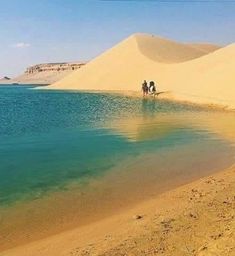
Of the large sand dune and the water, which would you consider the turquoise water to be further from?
the large sand dune

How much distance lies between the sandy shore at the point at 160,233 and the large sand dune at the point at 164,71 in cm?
3146

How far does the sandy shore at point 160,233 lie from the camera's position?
21.0ft

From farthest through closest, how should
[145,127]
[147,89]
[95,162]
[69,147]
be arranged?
[147,89] → [145,127] → [69,147] → [95,162]

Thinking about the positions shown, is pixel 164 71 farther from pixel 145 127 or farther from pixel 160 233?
pixel 160 233

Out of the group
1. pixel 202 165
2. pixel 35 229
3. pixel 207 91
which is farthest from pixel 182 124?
pixel 207 91

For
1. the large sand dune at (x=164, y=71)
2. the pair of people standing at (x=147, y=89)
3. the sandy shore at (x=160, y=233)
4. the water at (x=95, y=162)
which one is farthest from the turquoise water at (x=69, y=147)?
the pair of people standing at (x=147, y=89)

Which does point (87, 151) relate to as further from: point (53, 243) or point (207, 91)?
point (207, 91)

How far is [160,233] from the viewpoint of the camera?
279 inches

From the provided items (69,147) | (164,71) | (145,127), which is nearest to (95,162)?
(69,147)

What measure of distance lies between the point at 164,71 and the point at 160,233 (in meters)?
75.3

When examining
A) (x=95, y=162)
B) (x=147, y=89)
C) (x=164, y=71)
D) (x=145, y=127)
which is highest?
(x=164, y=71)

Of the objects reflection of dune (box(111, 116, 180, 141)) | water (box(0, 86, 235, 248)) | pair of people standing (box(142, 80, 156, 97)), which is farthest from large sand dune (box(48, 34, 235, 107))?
water (box(0, 86, 235, 248))

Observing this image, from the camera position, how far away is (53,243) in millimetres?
7180

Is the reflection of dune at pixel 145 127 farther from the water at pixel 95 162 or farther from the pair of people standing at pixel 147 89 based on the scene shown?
the pair of people standing at pixel 147 89
